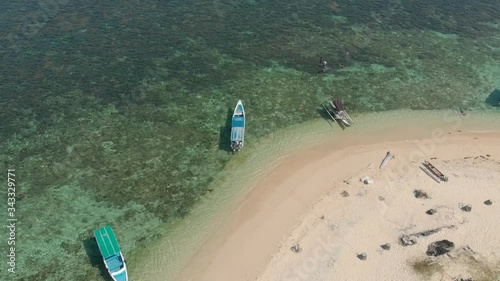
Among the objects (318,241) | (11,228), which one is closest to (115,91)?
(11,228)

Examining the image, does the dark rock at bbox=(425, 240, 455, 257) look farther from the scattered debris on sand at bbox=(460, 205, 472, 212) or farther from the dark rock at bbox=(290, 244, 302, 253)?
the dark rock at bbox=(290, 244, 302, 253)

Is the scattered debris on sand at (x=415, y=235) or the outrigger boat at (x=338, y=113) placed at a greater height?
the outrigger boat at (x=338, y=113)

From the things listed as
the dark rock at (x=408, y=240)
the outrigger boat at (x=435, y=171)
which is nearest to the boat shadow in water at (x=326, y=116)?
the outrigger boat at (x=435, y=171)

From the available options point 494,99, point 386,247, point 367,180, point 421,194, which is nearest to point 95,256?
point 386,247

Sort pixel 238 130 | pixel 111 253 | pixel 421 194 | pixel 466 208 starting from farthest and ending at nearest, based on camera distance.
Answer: pixel 238 130 < pixel 421 194 < pixel 466 208 < pixel 111 253

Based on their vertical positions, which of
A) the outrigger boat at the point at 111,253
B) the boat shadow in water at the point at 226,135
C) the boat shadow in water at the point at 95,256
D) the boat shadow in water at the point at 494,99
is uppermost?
the boat shadow in water at the point at 494,99

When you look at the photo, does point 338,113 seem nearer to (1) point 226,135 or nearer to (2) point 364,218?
(1) point 226,135

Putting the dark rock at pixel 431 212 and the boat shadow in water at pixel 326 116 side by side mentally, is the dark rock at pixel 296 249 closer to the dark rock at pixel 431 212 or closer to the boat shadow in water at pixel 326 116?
the dark rock at pixel 431 212
